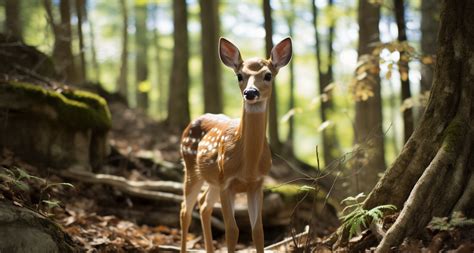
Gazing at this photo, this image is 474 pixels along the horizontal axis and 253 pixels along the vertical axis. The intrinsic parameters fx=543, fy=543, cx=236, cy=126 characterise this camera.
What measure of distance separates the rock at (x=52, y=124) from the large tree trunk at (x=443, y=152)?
5002 millimetres

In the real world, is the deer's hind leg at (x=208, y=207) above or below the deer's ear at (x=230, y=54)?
below

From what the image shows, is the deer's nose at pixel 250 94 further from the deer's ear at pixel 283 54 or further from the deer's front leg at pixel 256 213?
the deer's front leg at pixel 256 213

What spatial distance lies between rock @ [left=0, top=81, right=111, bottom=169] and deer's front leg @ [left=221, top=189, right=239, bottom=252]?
366cm

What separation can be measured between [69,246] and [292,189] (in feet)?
15.3

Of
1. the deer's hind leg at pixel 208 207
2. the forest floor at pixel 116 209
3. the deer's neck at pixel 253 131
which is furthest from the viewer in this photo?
the deer's hind leg at pixel 208 207

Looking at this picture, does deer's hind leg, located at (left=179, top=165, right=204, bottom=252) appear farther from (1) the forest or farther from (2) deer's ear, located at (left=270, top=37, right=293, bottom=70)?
(2) deer's ear, located at (left=270, top=37, right=293, bottom=70)

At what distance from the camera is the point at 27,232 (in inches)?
185

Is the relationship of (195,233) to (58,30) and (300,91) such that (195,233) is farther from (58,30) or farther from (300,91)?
(300,91)

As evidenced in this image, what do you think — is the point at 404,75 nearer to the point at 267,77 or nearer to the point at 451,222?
the point at 267,77

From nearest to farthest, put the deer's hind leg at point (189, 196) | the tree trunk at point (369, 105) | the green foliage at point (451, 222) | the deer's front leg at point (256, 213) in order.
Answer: the green foliage at point (451, 222) → the deer's front leg at point (256, 213) → the deer's hind leg at point (189, 196) → the tree trunk at point (369, 105)

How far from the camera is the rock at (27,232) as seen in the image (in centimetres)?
453

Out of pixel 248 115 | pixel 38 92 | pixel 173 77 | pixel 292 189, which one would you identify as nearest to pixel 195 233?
pixel 292 189

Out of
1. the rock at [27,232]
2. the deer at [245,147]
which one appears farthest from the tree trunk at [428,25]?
the rock at [27,232]

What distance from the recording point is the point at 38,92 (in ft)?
26.3
